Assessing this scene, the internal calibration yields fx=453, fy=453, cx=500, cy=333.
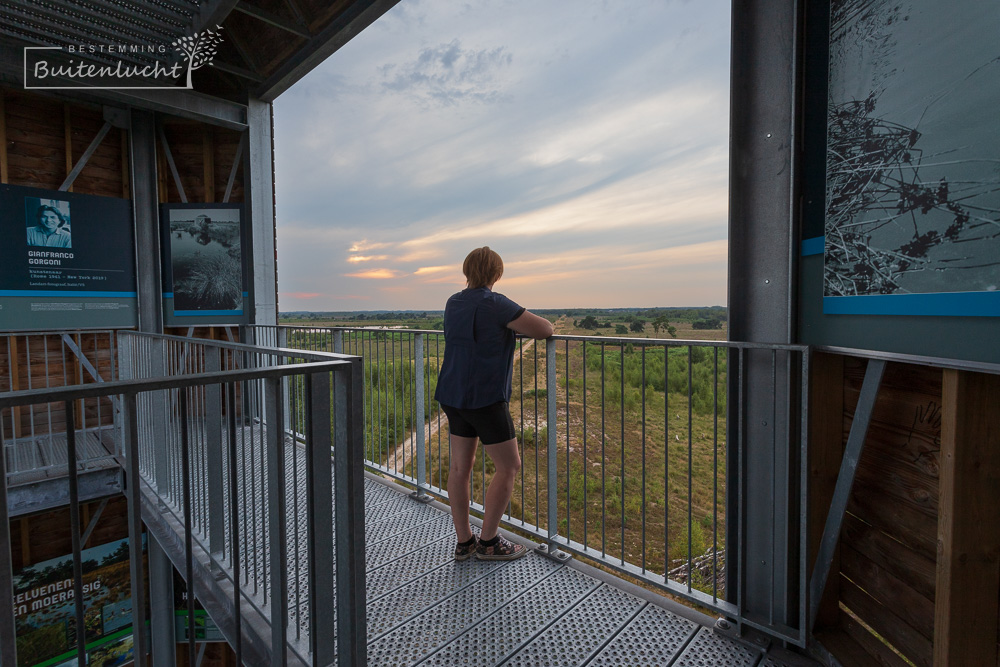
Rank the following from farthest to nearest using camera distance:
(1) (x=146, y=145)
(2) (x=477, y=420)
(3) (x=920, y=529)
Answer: (1) (x=146, y=145) → (2) (x=477, y=420) → (3) (x=920, y=529)

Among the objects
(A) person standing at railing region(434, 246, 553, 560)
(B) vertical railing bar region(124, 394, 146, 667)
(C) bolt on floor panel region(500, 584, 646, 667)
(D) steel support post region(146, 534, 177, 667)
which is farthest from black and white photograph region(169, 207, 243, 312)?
(C) bolt on floor panel region(500, 584, 646, 667)

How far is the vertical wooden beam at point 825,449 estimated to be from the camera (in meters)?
1.96

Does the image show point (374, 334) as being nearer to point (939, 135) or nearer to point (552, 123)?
point (939, 135)

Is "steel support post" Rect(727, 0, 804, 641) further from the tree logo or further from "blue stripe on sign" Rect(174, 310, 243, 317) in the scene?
"blue stripe on sign" Rect(174, 310, 243, 317)

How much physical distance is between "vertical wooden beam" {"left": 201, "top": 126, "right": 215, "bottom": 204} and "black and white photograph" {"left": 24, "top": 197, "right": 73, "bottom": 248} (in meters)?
1.53

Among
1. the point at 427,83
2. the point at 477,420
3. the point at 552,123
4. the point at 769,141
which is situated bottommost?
the point at 477,420

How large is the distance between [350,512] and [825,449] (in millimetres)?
1988

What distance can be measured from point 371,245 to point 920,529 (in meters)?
22.3

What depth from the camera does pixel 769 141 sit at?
2.07 metres

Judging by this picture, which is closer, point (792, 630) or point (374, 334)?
point (792, 630)

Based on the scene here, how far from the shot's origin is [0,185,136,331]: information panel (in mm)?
5266

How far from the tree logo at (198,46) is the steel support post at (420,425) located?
155 inches

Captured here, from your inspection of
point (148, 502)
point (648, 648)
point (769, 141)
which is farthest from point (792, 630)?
point (148, 502)

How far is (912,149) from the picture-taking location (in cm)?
159
